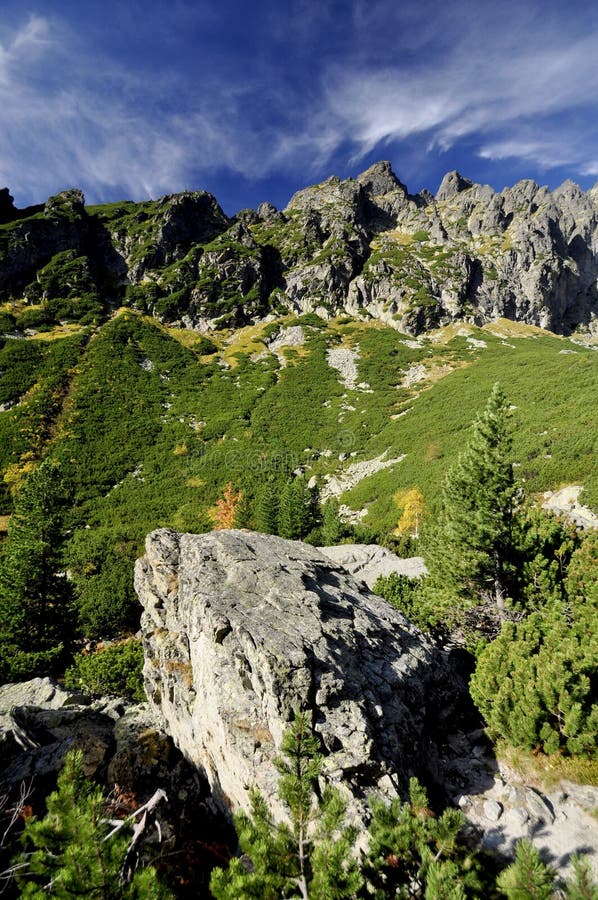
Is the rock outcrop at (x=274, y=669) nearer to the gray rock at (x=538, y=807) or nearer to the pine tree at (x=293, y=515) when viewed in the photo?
the gray rock at (x=538, y=807)

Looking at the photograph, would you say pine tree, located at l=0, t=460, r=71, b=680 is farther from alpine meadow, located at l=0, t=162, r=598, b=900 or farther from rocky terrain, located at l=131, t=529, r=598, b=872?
rocky terrain, located at l=131, t=529, r=598, b=872

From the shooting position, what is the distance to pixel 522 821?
18.9ft

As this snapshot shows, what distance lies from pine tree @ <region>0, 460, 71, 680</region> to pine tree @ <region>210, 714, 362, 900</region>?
14297mm

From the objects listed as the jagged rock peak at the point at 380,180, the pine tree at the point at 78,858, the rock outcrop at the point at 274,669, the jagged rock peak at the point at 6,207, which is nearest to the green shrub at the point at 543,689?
the rock outcrop at the point at 274,669

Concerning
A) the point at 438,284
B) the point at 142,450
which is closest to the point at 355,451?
the point at 142,450

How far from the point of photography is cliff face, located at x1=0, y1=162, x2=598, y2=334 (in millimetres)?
79625

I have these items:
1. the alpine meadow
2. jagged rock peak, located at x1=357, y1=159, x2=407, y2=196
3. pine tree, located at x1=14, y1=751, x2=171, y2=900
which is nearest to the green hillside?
the alpine meadow

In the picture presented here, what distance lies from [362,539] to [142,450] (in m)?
29.9

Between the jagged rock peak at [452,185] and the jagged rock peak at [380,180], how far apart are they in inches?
668

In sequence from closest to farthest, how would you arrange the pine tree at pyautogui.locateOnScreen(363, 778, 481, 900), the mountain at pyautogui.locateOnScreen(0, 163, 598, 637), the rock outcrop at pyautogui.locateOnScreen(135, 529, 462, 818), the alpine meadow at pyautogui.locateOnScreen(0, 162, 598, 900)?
the pine tree at pyautogui.locateOnScreen(363, 778, 481, 900) → the alpine meadow at pyautogui.locateOnScreen(0, 162, 598, 900) → the rock outcrop at pyautogui.locateOnScreen(135, 529, 462, 818) → the mountain at pyautogui.locateOnScreen(0, 163, 598, 637)

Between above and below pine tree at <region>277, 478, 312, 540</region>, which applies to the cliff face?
above

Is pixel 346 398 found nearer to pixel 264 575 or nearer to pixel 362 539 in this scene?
pixel 362 539

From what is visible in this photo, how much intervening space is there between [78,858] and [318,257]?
104411 millimetres

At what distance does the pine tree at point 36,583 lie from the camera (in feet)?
51.0
